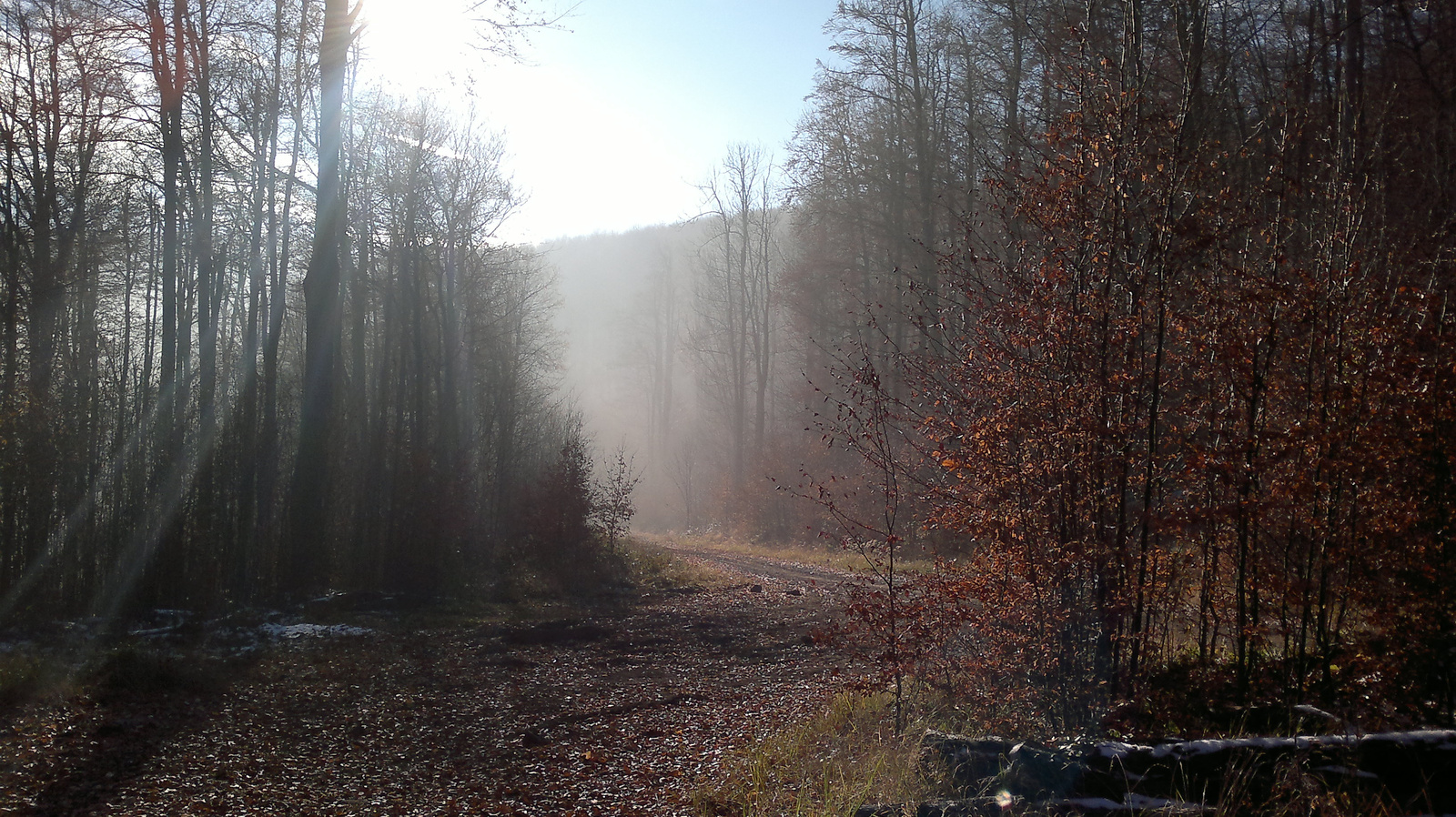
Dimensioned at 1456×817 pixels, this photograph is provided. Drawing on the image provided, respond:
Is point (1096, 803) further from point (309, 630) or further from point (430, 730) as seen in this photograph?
point (309, 630)

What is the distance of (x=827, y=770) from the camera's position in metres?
5.36

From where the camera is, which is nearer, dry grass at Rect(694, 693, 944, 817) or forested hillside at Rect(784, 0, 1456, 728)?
dry grass at Rect(694, 693, 944, 817)

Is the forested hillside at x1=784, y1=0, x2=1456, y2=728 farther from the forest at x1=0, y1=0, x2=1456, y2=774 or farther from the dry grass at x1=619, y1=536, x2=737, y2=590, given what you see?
the dry grass at x1=619, y1=536, x2=737, y2=590

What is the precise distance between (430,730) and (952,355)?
539 centimetres

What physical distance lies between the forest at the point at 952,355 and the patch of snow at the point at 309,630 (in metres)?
2.11

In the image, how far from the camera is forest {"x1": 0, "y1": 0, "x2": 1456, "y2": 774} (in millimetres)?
5258

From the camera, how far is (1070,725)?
5.26 m

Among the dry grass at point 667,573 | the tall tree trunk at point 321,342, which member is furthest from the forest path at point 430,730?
the dry grass at point 667,573

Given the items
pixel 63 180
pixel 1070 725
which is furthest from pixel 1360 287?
pixel 63 180

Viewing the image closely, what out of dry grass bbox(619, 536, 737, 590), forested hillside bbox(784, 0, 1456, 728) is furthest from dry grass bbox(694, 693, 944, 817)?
dry grass bbox(619, 536, 737, 590)

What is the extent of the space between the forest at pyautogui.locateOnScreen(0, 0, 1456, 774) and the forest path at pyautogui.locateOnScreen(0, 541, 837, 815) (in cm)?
177

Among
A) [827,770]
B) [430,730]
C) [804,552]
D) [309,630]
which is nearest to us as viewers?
[827,770]

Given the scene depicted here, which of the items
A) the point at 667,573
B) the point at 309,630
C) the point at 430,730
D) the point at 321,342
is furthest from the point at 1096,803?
the point at 667,573

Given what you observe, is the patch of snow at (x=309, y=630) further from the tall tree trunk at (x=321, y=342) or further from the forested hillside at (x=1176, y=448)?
the forested hillside at (x=1176, y=448)
